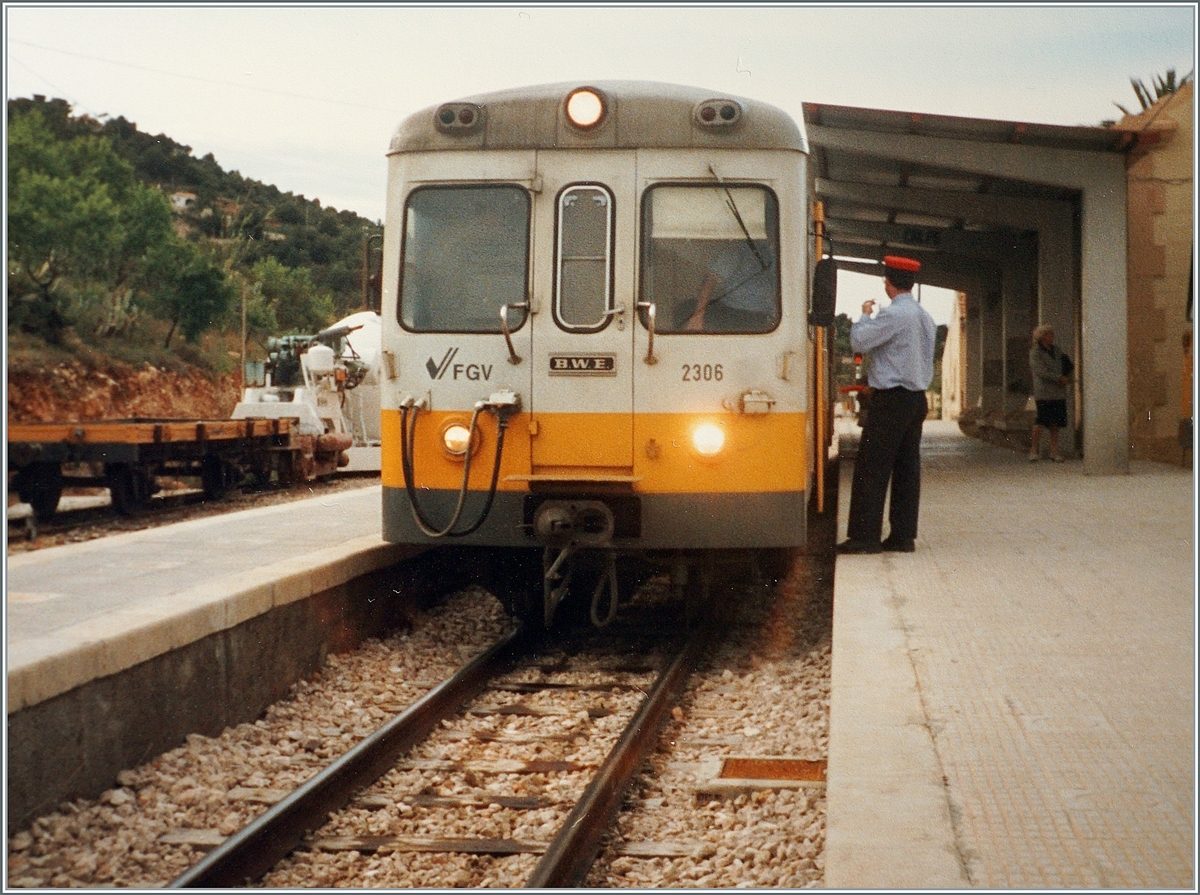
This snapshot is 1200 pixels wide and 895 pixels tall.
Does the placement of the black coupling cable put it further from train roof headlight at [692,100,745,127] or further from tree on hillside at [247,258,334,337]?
train roof headlight at [692,100,745,127]

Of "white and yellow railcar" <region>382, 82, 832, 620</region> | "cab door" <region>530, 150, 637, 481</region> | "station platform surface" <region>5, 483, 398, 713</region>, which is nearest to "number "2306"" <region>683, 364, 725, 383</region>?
"white and yellow railcar" <region>382, 82, 832, 620</region>

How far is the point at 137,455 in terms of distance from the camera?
19.7 feet

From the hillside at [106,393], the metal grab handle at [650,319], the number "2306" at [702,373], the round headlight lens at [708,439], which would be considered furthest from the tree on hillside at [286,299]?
the round headlight lens at [708,439]

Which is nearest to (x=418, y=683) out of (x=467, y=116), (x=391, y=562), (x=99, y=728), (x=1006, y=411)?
(x=391, y=562)

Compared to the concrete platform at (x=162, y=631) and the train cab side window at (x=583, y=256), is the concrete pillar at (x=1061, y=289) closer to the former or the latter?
the concrete platform at (x=162, y=631)

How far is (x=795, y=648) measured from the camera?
7.75 meters

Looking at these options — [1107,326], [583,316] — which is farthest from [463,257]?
[1107,326]

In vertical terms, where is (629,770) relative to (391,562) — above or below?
below

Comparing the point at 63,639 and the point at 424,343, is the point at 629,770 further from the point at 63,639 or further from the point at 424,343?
the point at 424,343

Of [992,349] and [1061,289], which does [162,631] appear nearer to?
[1061,289]

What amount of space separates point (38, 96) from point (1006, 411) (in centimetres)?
1717

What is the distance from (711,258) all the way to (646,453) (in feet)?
3.68

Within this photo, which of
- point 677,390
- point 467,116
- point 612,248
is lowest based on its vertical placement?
point 677,390

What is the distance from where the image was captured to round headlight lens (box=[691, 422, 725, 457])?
22.5ft
